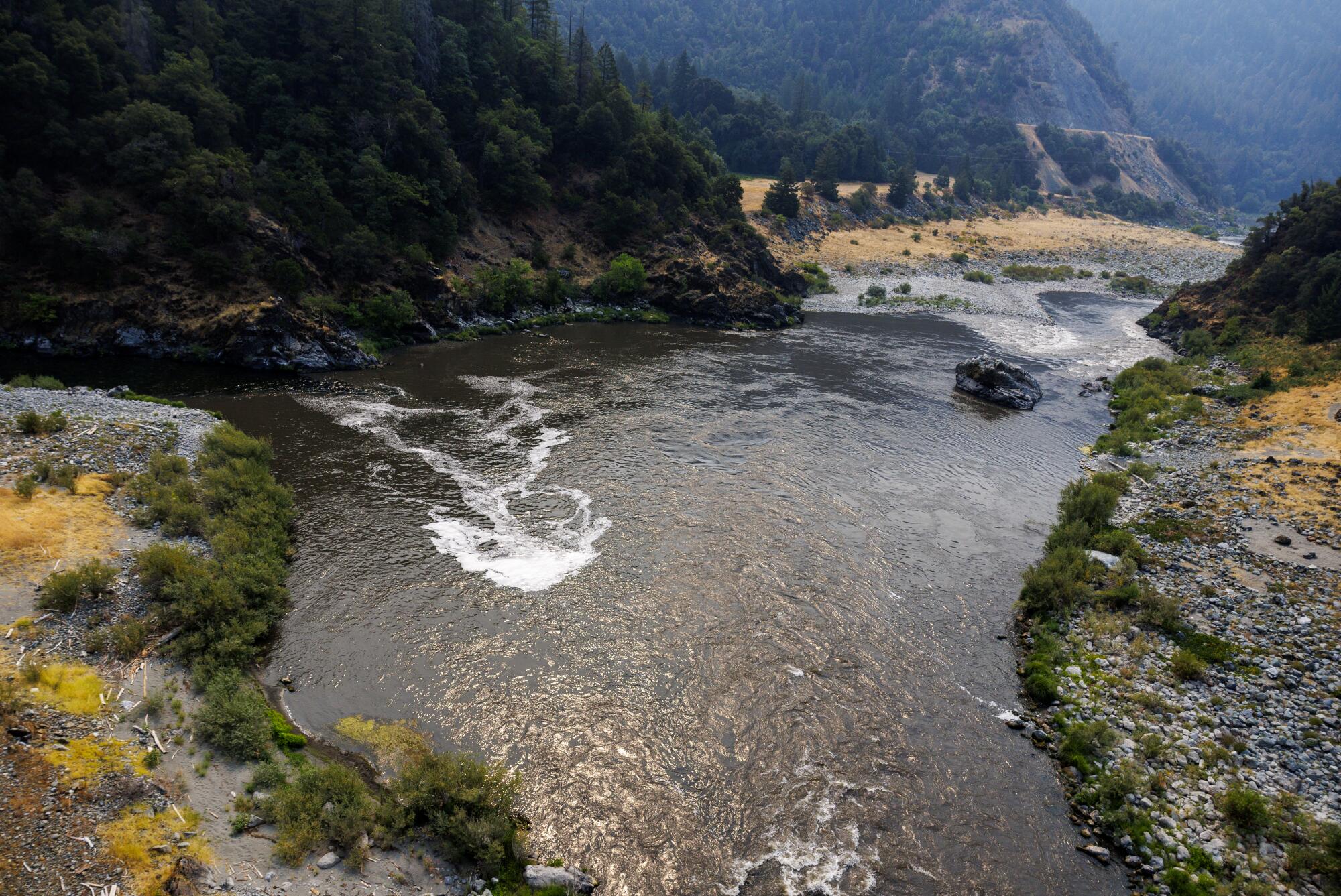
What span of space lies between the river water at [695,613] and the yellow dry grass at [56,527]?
6488mm

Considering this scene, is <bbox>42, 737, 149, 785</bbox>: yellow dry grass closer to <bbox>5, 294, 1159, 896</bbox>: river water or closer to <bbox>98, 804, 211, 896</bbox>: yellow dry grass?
<bbox>98, 804, 211, 896</bbox>: yellow dry grass

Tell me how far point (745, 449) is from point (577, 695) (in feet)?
72.5

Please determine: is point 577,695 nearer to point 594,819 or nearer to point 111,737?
point 594,819

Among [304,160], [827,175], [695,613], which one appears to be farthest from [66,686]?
[827,175]

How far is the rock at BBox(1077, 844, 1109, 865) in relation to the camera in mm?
16969

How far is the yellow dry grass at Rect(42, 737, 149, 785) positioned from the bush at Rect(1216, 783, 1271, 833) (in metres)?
27.1

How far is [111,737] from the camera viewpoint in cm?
1605

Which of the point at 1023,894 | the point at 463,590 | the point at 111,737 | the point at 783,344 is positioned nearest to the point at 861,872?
the point at 1023,894

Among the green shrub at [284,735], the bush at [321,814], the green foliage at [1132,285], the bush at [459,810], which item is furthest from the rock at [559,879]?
the green foliage at [1132,285]

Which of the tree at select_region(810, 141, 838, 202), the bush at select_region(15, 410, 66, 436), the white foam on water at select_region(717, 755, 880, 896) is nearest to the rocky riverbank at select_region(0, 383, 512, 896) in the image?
the bush at select_region(15, 410, 66, 436)

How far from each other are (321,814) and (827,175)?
5211 inches

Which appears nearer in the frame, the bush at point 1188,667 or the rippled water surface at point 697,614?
the rippled water surface at point 697,614

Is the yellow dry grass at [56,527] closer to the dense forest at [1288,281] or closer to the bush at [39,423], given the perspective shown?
the bush at [39,423]

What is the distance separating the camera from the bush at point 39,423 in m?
27.2
